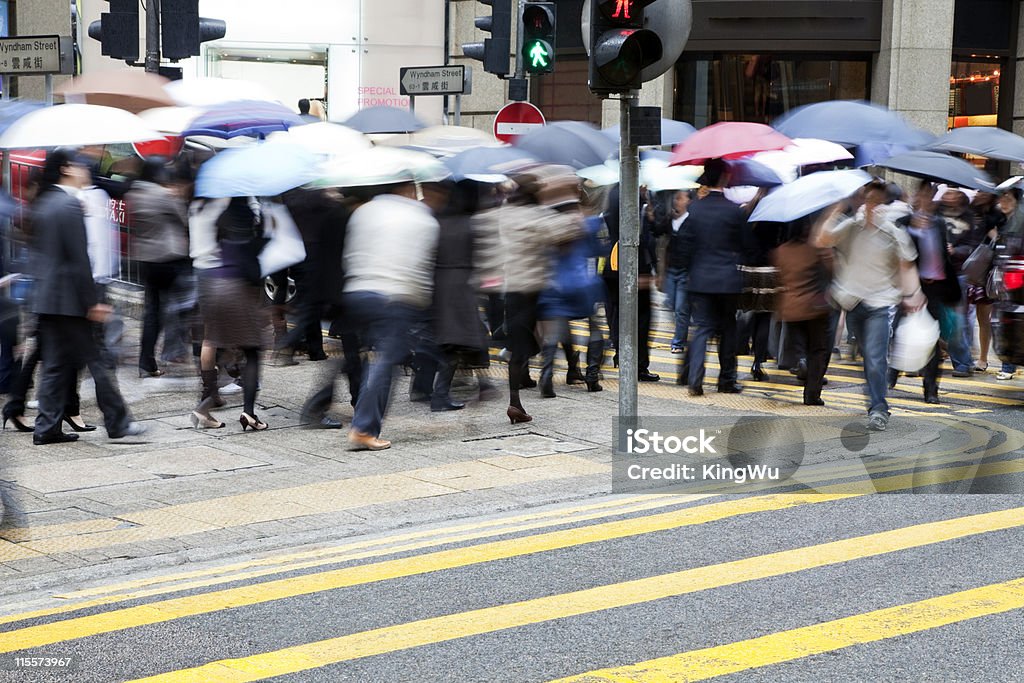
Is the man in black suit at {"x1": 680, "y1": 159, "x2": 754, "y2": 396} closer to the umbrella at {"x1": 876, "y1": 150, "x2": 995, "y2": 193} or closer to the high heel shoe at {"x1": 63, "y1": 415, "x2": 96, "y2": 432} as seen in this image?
the umbrella at {"x1": 876, "y1": 150, "x2": 995, "y2": 193}

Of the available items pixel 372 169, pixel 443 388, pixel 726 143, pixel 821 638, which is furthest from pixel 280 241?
pixel 821 638

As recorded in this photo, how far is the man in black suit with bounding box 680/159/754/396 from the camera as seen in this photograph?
11586mm

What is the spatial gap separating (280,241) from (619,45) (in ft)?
12.3

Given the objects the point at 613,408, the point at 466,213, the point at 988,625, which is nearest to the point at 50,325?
the point at 466,213

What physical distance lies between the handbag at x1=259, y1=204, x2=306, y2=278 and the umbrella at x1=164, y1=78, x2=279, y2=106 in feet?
11.5

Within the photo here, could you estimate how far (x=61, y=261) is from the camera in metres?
8.86

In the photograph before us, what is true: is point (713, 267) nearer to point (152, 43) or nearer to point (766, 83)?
point (152, 43)

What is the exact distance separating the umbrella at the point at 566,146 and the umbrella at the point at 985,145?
11.2ft

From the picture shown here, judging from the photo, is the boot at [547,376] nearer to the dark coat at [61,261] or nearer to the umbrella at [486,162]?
the umbrella at [486,162]

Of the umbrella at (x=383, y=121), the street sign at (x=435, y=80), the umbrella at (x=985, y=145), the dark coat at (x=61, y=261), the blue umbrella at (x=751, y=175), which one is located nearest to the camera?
the dark coat at (x=61, y=261)

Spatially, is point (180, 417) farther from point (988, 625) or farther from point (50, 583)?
point (988, 625)

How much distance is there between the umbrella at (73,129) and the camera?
10188mm

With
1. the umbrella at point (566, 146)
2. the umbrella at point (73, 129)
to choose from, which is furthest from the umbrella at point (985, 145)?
the umbrella at point (73, 129)

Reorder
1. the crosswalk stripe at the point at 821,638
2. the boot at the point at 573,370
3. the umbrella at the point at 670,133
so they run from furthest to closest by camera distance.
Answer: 1. the umbrella at the point at 670,133
2. the boot at the point at 573,370
3. the crosswalk stripe at the point at 821,638
